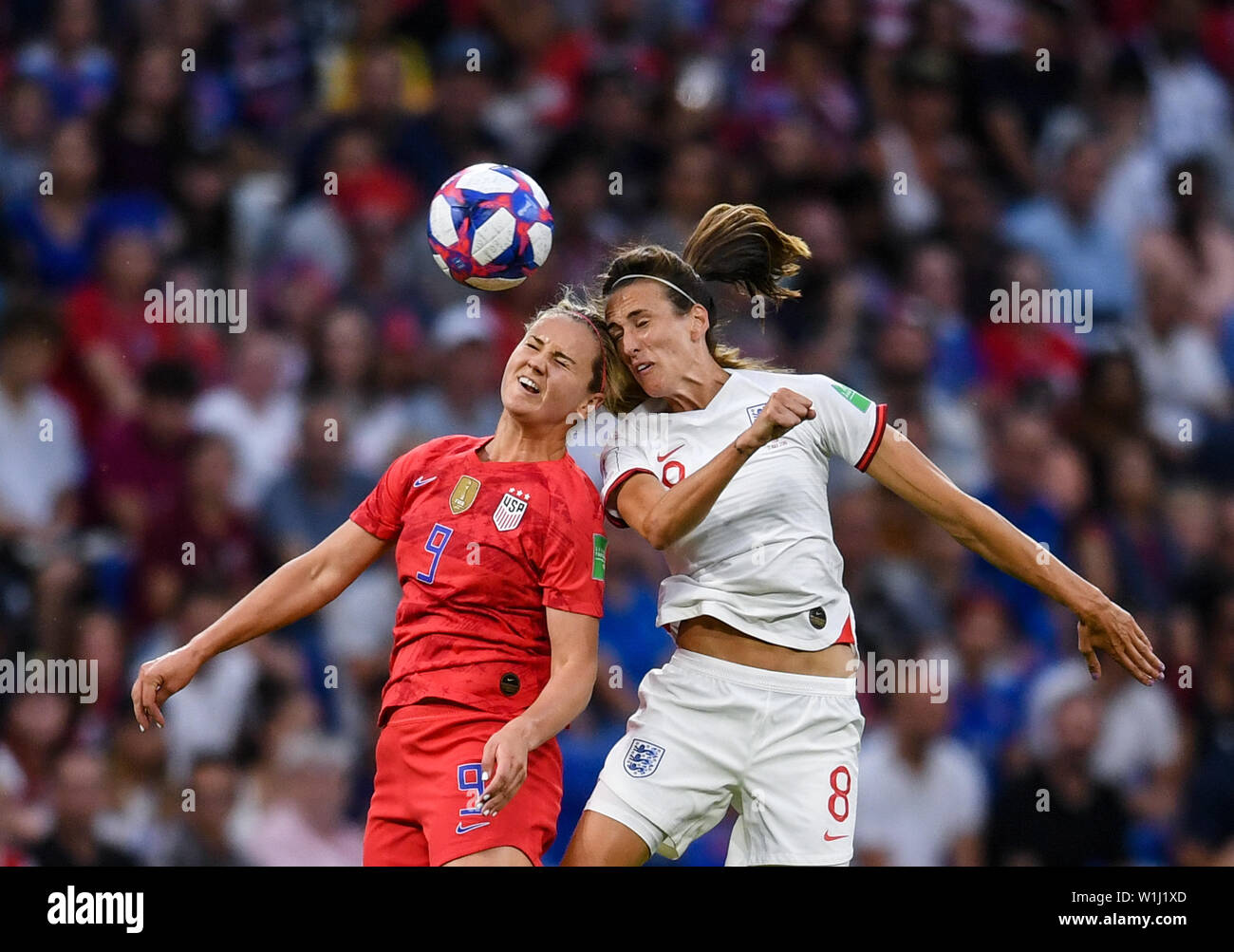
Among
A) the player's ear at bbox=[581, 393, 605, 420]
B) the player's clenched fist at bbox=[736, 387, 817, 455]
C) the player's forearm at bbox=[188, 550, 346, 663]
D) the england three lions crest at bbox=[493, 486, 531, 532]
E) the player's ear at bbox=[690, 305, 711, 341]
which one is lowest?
the player's forearm at bbox=[188, 550, 346, 663]

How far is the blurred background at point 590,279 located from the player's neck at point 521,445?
2009 millimetres

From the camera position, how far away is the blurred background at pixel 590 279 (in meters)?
5.89

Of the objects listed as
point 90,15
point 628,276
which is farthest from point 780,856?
point 90,15

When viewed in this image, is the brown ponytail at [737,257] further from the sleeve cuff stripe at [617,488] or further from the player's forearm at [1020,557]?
the player's forearm at [1020,557]

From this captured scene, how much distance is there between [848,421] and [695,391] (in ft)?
1.36

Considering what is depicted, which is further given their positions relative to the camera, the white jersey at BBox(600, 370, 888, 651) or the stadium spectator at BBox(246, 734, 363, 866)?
the stadium spectator at BBox(246, 734, 363, 866)

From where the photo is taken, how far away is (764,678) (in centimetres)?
396

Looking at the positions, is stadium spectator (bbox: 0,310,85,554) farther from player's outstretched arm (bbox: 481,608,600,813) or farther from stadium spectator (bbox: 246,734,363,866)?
player's outstretched arm (bbox: 481,608,600,813)

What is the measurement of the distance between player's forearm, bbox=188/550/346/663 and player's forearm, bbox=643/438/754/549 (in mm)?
819

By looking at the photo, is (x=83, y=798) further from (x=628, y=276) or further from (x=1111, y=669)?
(x=1111, y=669)

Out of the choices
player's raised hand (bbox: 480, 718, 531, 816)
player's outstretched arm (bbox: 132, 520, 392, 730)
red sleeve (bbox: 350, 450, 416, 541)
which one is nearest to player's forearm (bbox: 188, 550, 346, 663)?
player's outstretched arm (bbox: 132, 520, 392, 730)

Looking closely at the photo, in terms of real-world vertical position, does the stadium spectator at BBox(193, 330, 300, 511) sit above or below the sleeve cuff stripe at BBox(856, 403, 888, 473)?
above

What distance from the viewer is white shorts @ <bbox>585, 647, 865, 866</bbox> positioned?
3.91 m

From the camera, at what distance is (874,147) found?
7715 mm
